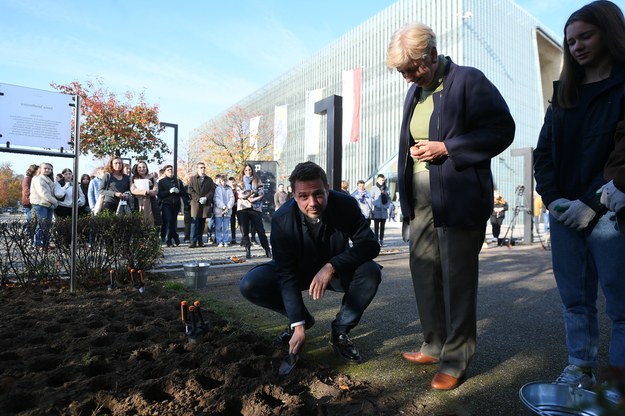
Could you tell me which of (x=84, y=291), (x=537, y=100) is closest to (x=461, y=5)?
(x=537, y=100)

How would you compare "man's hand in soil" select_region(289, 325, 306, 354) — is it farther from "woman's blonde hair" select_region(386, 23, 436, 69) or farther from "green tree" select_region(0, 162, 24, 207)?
"green tree" select_region(0, 162, 24, 207)

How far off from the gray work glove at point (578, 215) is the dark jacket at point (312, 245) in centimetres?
119

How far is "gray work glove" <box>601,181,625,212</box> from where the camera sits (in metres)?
1.64

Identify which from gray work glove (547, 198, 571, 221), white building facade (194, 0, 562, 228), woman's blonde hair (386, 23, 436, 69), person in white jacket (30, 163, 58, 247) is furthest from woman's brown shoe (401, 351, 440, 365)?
white building facade (194, 0, 562, 228)

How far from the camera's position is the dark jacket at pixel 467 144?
2145 mm

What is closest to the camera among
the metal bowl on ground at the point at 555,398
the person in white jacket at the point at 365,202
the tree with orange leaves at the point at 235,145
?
the metal bowl on ground at the point at 555,398

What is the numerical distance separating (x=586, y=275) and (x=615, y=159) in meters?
0.64

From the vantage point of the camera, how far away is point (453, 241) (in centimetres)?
224

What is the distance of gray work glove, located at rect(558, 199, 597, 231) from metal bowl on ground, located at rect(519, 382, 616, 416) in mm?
741

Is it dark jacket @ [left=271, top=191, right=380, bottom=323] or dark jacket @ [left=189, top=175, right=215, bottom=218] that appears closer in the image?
dark jacket @ [left=271, top=191, right=380, bottom=323]

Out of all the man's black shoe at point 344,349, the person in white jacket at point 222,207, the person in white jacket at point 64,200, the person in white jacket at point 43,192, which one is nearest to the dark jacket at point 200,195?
the person in white jacket at point 222,207

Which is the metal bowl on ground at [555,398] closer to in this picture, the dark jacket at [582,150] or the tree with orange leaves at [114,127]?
the dark jacket at [582,150]

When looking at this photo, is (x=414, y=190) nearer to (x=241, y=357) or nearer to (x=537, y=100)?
(x=241, y=357)

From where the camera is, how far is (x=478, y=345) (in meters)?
2.93
